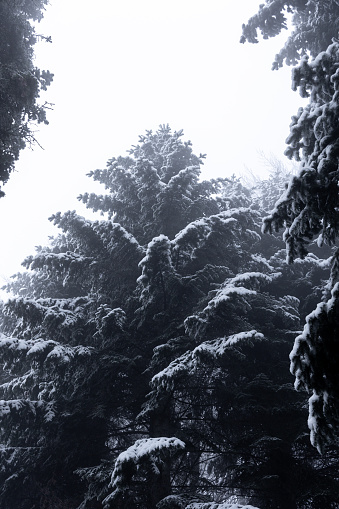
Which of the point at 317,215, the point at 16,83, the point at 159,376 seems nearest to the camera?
the point at 317,215

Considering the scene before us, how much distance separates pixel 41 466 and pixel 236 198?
10.2 meters

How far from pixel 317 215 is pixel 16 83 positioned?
9348mm

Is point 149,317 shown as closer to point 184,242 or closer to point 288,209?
point 184,242

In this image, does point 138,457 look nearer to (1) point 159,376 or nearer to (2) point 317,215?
(1) point 159,376

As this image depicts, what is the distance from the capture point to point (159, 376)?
7.11 metres

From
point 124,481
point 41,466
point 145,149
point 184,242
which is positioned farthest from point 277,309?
point 145,149

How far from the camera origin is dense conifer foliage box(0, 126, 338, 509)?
7.55 m

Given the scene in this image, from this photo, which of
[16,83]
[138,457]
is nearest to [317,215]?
[138,457]

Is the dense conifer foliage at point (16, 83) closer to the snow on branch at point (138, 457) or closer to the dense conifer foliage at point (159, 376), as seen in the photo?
the dense conifer foliage at point (159, 376)

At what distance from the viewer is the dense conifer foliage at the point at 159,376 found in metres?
7.55

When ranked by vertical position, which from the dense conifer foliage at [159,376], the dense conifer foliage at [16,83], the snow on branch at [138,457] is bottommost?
the snow on branch at [138,457]

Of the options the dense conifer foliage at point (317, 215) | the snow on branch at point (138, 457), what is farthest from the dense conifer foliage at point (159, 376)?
the dense conifer foliage at point (317, 215)

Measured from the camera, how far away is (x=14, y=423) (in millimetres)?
8312

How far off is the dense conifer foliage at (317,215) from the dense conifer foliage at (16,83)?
818 centimetres
